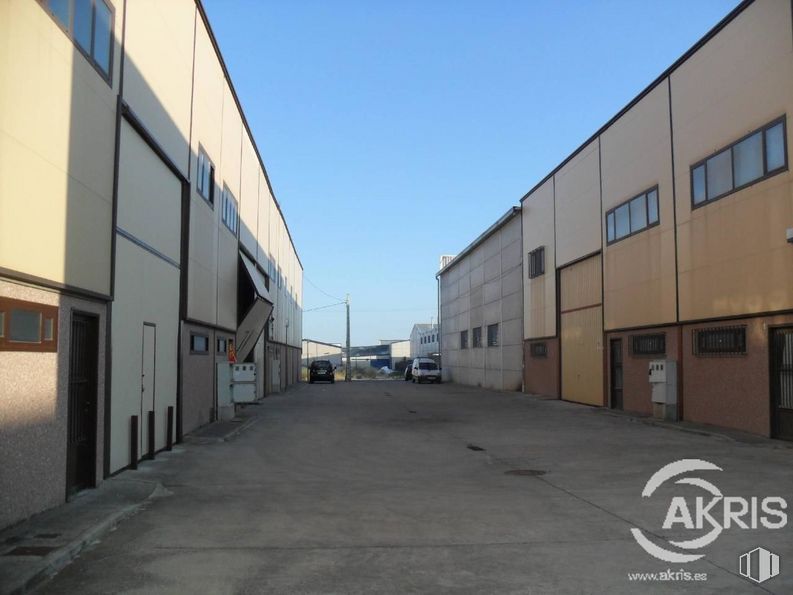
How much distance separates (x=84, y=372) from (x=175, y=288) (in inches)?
204

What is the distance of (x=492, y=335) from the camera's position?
→ 42.0 meters

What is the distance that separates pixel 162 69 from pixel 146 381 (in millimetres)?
5575

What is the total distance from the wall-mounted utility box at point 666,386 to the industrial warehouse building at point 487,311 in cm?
1598

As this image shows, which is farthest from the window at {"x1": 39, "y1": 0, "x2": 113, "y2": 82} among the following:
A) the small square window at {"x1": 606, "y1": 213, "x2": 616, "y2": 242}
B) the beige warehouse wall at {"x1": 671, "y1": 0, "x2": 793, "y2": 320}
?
the small square window at {"x1": 606, "y1": 213, "x2": 616, "y2": 242}

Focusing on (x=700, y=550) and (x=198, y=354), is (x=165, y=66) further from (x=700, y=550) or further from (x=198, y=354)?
(x=700, y=550)

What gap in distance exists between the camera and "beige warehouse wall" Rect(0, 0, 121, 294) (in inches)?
273

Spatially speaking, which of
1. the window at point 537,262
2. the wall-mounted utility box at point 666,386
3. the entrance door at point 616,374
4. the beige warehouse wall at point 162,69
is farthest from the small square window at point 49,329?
the window at point 537,262

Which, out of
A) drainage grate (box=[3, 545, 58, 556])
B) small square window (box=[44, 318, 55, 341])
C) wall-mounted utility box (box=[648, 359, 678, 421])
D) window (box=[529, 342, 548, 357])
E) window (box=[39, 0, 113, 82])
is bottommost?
drainage grate (box=[3, 545, 58, 556])

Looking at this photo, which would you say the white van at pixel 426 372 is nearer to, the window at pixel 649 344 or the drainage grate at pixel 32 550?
the window at pixel 649 344

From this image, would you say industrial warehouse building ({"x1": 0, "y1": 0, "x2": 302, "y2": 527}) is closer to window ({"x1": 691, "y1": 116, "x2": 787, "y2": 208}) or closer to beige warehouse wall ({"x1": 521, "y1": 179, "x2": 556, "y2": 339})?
window ({"x1": 691, "y1": 116, "x2": 787, "y2": 208})

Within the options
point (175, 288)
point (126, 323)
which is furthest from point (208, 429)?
point (126, 323)

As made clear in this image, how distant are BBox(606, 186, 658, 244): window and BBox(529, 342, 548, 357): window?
8388 mm

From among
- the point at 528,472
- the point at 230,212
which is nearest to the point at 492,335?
the point at 230,212

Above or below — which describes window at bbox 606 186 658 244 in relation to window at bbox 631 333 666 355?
above
